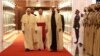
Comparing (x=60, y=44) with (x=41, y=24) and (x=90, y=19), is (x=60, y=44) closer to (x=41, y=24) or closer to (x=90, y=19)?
(x=41, y=24)

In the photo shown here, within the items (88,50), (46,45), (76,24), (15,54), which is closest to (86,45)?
(88,50)

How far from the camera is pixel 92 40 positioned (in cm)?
765

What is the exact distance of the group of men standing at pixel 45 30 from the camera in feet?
39.4

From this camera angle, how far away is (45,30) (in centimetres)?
1222

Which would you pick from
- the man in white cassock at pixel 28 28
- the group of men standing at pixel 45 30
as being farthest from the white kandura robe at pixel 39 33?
the man in white cassock at pixel 28 28

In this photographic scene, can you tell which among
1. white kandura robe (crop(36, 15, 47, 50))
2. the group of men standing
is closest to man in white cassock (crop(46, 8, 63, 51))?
the group of men standing

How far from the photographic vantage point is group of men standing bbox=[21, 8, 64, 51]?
1202 centimetres

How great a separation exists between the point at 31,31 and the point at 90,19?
4.56 meters

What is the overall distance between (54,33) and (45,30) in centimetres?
43

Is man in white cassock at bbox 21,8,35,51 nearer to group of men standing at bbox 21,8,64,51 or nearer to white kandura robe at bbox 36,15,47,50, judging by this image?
group of men standing at bbox 21,8,64,51

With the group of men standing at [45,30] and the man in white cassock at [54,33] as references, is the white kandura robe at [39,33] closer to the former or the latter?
the group of men standing at [45,30]

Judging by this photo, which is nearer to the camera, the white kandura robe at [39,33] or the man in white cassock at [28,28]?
the man in white cassock at [28,28]

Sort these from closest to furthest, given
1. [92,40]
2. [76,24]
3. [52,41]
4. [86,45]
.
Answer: [92,40] < [86,45] < [76,24] < [52,41]

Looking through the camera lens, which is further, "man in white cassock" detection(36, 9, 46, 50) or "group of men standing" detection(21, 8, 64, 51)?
"man in white cassock" detection(36, 9, 46, 50)
